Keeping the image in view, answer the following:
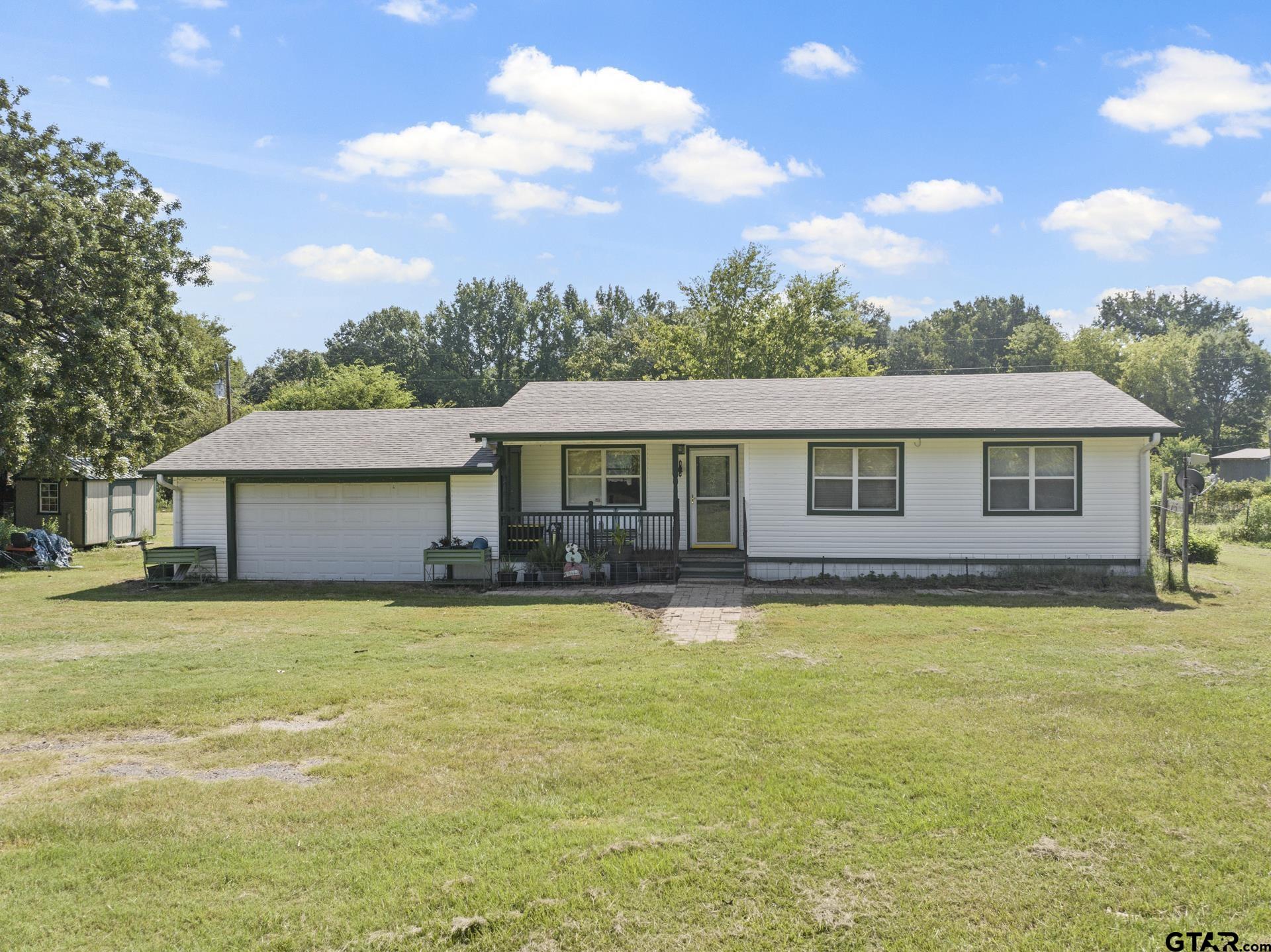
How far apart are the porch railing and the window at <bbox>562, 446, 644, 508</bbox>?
0.35 meters

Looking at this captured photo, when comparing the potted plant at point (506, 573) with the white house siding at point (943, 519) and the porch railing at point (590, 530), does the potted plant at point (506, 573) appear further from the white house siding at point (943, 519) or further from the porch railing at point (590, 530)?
the white house siding at point (943, 519)

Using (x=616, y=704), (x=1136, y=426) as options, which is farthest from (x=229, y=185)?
(x=1136, y=426)

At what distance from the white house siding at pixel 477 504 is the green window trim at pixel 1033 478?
876 centimetres

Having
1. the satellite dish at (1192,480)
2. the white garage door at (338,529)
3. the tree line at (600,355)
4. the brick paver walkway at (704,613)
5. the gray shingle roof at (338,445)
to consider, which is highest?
the tree line at (600,355)

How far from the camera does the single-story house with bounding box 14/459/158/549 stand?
2188cm

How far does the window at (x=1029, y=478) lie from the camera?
14.3 m

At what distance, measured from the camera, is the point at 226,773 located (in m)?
5.49

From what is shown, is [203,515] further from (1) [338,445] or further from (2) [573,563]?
(2) [573,563]

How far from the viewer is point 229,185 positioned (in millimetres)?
15602

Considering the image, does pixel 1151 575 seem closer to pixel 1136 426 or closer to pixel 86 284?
pixel 1136 426

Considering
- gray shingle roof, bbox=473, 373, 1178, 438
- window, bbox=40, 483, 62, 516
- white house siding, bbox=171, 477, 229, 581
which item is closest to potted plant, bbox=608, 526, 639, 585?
gray shingle roof, bbox=473, 373, 1178, 438

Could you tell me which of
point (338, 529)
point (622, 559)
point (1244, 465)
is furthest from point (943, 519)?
point (1244, 465)

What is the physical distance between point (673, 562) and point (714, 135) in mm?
10092

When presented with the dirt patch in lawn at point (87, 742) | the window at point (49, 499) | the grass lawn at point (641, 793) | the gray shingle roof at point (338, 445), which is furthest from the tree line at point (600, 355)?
the dirt patch in lawn at point (87, 742)
